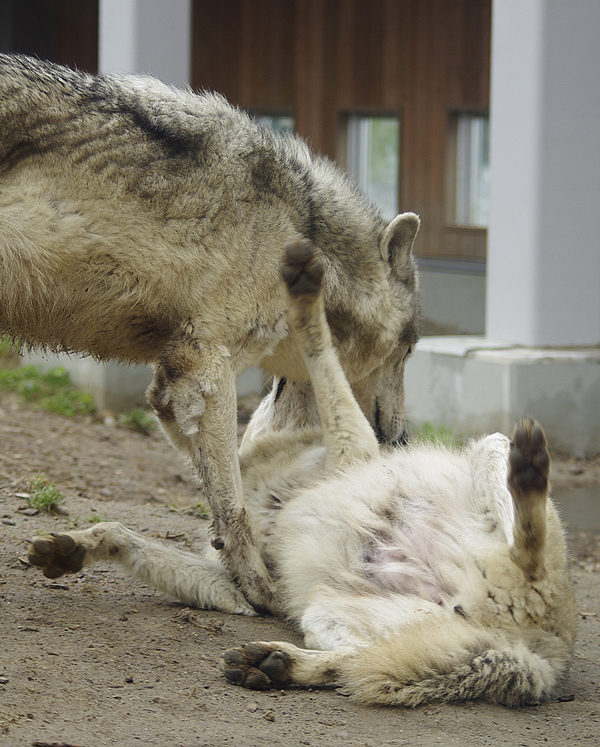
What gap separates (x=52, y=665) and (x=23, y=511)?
2.07 metres

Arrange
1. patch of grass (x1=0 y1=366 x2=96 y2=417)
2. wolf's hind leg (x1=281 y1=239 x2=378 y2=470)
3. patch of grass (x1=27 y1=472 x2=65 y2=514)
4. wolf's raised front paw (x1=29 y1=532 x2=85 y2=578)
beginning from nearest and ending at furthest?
wolf's raised front paw (x1=29 y1=532 x2=85 y2=578)
wolf's hind leg (x1=281 y1=239 x2=378 y2=470)
patch of grass (x1=27 y1=472 x2=65 y2=514)
patch of grass (x1=0 y1=366 x2=96 y2=417)

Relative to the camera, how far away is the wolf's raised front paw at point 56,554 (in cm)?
351

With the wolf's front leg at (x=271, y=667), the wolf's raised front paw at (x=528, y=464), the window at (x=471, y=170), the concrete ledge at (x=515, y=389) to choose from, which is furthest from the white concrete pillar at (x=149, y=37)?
the wolf's front leg at (x=271, y=667)

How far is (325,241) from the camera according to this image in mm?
4410

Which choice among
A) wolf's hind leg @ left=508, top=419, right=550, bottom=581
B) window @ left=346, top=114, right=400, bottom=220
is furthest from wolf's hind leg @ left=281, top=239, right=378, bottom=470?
window @ left=346, top=114, right=400, bottom=220

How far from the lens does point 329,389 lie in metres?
4.23

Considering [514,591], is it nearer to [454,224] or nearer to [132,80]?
[132,80]

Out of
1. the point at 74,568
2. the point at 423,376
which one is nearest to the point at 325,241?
the point at 74,568

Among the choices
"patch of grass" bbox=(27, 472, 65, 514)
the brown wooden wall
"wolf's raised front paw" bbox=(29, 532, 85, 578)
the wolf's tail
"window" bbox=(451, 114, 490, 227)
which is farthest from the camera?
"window" bbox=(451, 114, 490, 227)

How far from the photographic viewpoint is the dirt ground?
2711 mm

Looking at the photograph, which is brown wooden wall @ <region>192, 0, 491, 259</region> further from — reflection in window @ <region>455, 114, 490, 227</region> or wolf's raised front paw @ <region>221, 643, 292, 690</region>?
wolf's raised front paw @ <region>221, 643, 292, 690</region>

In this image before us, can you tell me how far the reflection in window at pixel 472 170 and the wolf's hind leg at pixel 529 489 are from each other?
33.1 feet

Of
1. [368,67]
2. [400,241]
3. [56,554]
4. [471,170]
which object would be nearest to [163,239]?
[56,554]

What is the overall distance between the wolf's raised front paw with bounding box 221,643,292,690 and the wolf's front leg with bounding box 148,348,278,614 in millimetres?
868
